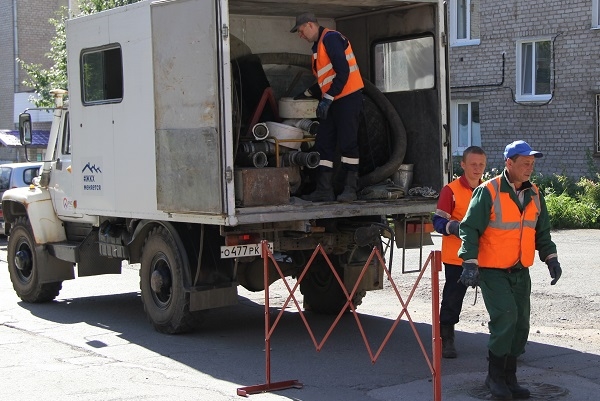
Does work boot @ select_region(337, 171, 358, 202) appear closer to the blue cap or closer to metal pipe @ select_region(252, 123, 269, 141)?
metal pipe @ select_region(252, 123, 269, 141)

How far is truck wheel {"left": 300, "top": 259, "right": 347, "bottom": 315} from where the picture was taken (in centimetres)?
1062

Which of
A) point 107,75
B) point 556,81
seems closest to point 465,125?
point 556,81

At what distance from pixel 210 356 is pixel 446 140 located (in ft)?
10.5

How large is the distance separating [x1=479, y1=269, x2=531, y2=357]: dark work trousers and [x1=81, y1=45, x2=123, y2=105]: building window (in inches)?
186

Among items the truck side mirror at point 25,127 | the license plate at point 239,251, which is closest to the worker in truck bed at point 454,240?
the license plate at point 239,251

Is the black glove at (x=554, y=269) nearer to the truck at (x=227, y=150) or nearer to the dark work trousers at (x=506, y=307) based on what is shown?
the dark work trousers at (x=506, y=307)

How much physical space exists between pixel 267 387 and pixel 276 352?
1.59 metres

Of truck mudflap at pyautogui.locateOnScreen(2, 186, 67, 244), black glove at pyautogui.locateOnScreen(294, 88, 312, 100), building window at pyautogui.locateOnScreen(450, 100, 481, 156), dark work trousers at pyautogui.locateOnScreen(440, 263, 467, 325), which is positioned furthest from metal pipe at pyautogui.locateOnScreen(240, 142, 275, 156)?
building window at pyautogui.locateOnScreen(450, 100, 481, 156)

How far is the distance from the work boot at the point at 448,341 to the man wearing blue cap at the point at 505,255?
1.44 m

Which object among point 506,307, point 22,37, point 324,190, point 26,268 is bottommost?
point 26,268

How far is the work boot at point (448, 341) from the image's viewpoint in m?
8.45

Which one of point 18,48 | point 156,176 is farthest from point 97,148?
point 18,48

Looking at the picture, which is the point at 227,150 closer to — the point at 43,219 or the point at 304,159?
the point at 304,159

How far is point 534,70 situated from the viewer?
24094mm
